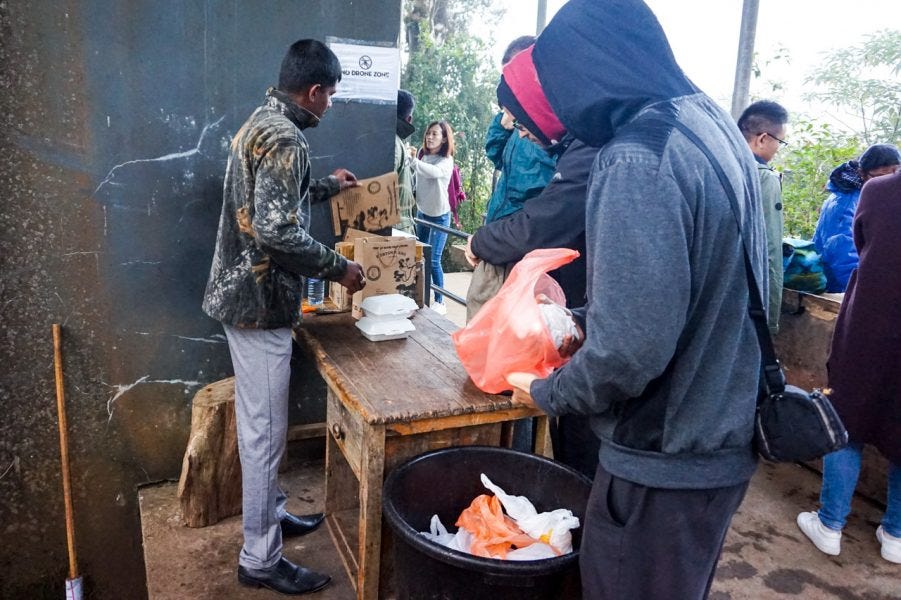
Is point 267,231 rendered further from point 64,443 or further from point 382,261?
point 64,443

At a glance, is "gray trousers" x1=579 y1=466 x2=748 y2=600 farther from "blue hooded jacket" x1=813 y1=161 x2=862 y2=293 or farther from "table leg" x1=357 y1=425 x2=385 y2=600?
"blue hooded jacket" x1=813 y1=161 x2=862 y2=293

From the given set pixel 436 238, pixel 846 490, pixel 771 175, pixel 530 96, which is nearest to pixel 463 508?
pixel 530 96

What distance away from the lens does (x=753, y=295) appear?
1.37 m

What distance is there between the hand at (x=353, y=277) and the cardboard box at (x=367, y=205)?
0.60m

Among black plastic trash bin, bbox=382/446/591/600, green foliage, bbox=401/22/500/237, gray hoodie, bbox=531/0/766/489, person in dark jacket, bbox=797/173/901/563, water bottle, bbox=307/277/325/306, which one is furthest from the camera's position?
green foliage, bbox=401/22/500/237

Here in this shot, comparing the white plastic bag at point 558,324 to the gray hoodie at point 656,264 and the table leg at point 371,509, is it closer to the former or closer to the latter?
the gray hoodie at point 656,264

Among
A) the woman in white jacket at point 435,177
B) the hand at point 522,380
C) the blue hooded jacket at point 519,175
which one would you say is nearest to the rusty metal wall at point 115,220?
the blue hooded jacket at point 519,175

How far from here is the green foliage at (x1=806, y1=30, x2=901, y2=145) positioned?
27.7 ft

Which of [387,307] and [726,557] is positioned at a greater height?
[387,307]

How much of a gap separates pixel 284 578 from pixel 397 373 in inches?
35.6

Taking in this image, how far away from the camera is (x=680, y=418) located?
4.49 feet

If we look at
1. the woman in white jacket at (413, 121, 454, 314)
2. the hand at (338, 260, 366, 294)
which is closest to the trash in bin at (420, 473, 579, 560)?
the hand at (338, 260, 366, 294)

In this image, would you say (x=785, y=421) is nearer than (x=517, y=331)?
Yes

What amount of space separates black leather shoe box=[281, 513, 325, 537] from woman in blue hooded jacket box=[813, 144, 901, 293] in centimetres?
326
